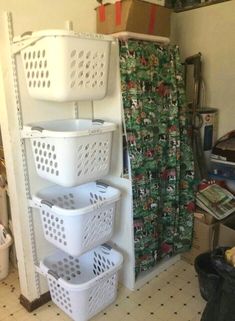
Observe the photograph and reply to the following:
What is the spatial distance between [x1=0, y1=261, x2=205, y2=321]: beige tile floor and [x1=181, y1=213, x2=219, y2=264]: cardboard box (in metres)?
0.21

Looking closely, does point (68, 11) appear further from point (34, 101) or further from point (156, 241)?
point (156, 241)

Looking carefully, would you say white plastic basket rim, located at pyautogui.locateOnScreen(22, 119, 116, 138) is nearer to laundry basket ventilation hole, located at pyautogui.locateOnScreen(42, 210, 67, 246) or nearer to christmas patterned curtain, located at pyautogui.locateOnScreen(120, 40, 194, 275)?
christmas patterned curtain, located at pyautogui.locateOnScreen(120, 40, 194, 275)

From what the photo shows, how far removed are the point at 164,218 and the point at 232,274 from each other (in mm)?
674

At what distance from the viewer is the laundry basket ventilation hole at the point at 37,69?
1.26m

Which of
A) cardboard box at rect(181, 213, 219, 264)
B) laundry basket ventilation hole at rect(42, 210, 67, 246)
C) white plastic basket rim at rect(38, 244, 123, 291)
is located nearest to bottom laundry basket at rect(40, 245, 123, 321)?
white plastic basket rim at rect(38, 244, 123, 291)

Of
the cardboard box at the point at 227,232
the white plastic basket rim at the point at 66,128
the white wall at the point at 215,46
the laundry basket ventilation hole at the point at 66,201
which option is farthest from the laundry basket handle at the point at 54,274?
the white wall at the point at 215,46

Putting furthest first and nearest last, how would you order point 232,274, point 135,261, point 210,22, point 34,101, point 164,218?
point 210,22
point 164,218
point 135,261
point 34,101
point 232,274

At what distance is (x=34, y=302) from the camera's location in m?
1.75

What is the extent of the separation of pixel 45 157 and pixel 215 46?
160 centimetres

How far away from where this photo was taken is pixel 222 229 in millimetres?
2014

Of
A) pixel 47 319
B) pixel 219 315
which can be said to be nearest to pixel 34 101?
pixel 47 319

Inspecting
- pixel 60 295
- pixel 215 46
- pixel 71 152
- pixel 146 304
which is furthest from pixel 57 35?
pixel 146 304

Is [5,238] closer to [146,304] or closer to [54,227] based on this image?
[54,227]

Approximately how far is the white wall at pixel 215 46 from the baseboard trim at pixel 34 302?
1754mm
